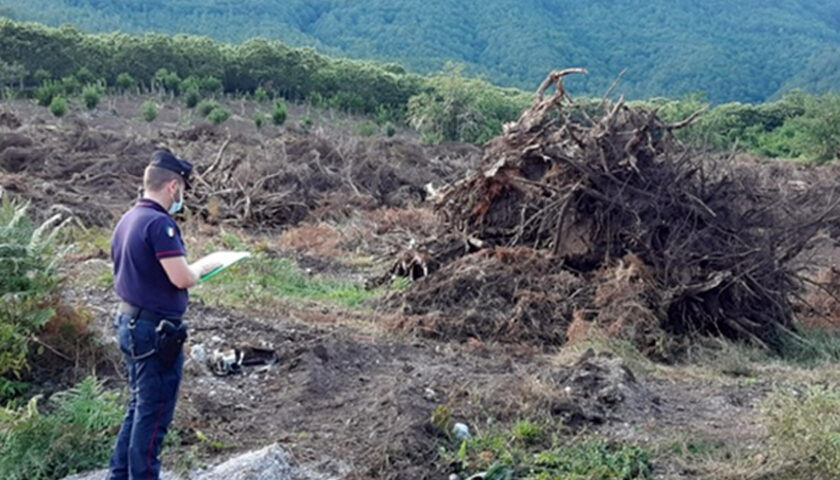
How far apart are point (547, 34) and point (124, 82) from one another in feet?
207

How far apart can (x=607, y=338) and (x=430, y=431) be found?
3.45 meters

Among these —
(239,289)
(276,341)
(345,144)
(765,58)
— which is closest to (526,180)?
(239,289)

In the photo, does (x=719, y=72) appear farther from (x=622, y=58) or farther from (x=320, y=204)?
(x=320, y=204)

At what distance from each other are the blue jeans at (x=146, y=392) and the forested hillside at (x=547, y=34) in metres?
71.4

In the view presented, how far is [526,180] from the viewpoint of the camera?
33.6 feet

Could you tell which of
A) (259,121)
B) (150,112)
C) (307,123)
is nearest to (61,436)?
(150,112)

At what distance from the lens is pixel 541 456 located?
496cm

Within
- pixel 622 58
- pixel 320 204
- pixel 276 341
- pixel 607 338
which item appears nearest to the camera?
pixel 276 341

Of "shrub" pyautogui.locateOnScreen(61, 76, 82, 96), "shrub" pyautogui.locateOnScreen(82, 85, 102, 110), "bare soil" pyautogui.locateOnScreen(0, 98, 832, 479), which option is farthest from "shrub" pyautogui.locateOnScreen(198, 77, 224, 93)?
"bare soil" pyautogui.locateOnScreen(0, 98, 832, 479)

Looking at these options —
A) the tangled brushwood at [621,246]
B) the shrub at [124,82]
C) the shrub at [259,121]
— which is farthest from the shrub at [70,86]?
the tangled brushwood at [621,246]

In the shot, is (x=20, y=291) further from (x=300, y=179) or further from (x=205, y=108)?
(x=205, y=108)

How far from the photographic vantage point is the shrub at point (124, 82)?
38.9 metres

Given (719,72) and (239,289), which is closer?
(239,289)

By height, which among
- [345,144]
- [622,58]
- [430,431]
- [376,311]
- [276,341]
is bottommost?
[622,58]
